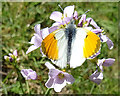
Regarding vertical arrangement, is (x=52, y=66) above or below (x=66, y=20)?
below

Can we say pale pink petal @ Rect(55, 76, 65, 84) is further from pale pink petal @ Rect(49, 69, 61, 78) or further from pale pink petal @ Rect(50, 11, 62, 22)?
pale pink petal @ Rect(50, 11, 62, 22)

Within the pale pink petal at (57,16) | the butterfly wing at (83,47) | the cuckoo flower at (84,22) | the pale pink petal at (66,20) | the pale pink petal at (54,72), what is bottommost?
the pale pink petal at (54,72)

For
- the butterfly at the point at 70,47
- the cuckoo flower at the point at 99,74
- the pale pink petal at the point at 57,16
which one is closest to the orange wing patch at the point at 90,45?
the butterfly at the point at 70,47

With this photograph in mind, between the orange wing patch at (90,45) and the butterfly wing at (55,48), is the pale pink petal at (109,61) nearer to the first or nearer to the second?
the orange wing patch at (90,45)

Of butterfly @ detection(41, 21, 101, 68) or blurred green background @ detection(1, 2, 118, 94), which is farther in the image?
blurred green background @ detection(1, 2, 118, 94)

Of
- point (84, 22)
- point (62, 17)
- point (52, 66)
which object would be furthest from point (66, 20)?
point (52, 66)

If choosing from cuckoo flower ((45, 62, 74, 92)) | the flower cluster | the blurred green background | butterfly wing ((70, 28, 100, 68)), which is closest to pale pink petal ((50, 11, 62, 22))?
the flower cluster

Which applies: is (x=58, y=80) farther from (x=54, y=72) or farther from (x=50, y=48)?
(x=50, y=48)
